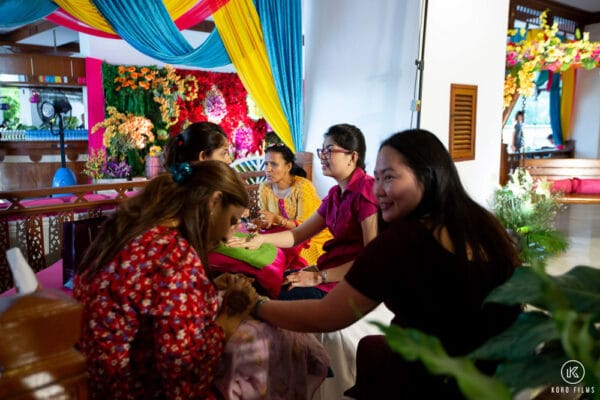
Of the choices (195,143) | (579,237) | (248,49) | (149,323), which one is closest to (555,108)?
(579,237)

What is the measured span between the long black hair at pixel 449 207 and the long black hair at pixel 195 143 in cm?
138

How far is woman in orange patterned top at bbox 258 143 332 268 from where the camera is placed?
10.5ft

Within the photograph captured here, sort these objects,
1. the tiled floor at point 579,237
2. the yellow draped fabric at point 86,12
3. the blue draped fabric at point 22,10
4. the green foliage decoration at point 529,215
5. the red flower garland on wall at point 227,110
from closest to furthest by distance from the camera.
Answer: the blue draped fabric at point 22,10
the yellow draped fabric at point 86,12
the tiled floor at point 579,237
the green foliage decoration at point 529,215
the red flower garland on wall at point 227,110

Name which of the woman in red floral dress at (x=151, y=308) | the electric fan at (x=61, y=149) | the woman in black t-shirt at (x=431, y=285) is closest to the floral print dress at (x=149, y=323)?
the woman in red floral dress at (x=151, y=308)

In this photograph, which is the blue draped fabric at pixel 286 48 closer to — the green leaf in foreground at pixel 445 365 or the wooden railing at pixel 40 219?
the wooden railing at pixel 40 219

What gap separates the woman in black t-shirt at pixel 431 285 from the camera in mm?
1179

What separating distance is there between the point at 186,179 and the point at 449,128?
357cm

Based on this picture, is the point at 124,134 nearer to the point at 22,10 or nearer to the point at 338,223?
the point at 22,10

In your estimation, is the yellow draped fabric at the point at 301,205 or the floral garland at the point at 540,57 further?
the floral garland at the point at 540,57

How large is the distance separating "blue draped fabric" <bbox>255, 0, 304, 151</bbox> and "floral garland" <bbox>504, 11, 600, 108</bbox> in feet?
7.85

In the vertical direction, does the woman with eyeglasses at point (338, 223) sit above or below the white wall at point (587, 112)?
below

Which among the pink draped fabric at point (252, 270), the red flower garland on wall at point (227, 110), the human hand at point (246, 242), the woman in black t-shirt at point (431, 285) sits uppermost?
the red flower garland on wall at point (227, 110)

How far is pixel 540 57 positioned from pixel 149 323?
17.9 feet

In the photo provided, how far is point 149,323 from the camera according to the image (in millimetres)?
1247
